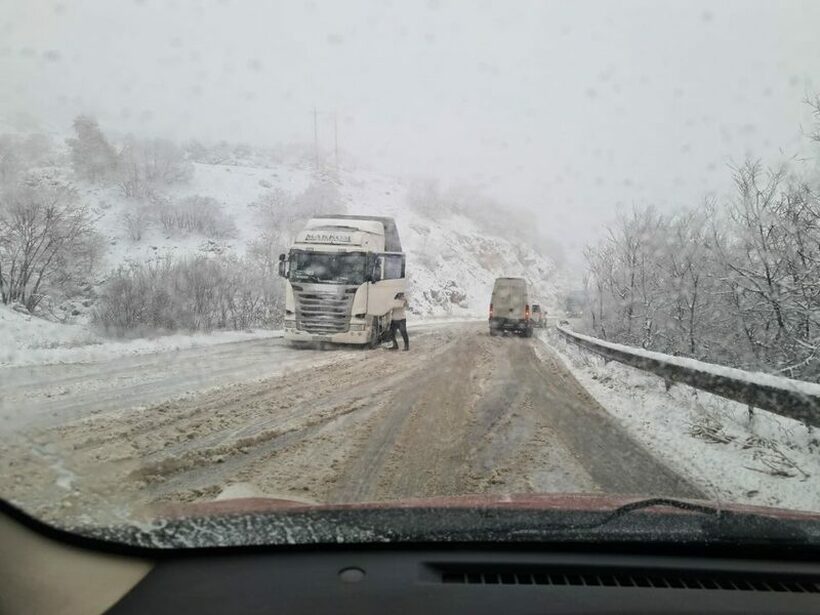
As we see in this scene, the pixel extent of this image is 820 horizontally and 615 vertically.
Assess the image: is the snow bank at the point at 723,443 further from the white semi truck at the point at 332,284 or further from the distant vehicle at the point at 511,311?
the distant vehicle at the point at 511,311

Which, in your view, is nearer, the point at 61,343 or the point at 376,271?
the point at 61,343

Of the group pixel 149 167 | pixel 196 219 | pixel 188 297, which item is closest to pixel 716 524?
pixel 188 297

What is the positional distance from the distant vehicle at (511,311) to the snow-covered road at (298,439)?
16.7m

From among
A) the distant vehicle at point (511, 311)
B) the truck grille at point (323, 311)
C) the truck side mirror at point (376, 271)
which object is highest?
the truck side mirror at point (376, 271)

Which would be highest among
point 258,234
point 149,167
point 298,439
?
point 149,167

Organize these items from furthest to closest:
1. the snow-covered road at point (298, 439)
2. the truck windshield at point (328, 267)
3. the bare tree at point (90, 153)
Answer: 1. the bare tree at point (90, 153)
2. the truck windshield at point (328, 267)
3. the snow-covered road at point (298, 439)

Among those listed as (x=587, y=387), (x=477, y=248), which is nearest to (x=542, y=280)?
(x=477, y=248)

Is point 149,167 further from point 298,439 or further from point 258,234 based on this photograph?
point 298,439

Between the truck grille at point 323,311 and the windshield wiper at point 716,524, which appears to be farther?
the truck grille at point 323,311

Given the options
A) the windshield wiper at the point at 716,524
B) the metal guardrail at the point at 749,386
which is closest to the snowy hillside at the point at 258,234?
the metal guardrail at the point at 749,386

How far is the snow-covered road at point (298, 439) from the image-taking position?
15.5 ft

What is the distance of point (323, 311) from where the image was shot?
58.0 ft

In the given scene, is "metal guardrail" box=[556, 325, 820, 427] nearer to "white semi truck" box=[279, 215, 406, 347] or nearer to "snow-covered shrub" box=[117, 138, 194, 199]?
"white semi truck" box=[279, 215, 406, 347]

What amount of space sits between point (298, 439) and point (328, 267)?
11505 millimetres
